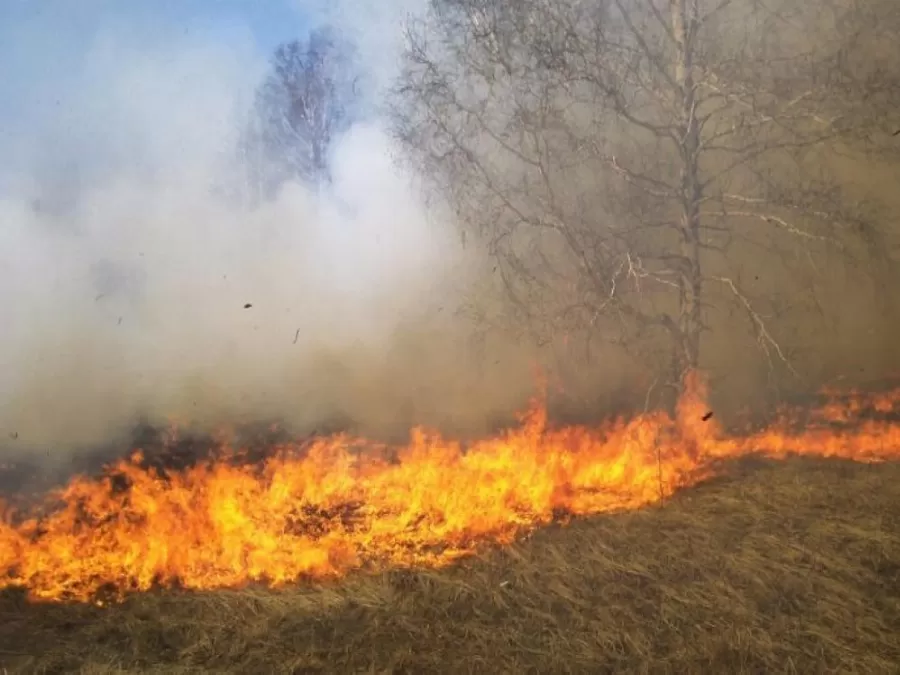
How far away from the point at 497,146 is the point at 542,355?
221 cm

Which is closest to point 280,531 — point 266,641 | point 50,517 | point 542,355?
point 266,641

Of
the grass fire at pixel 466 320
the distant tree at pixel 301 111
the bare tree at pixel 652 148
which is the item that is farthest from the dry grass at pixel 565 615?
the distant tree at pixel 301 111

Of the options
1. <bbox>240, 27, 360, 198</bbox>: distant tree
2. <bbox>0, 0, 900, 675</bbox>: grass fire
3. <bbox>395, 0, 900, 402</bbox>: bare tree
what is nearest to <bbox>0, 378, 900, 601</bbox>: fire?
<bbox>0, 0, 900, 675</bbox>: grass fire

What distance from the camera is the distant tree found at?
305 inches

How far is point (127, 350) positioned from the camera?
266 inches

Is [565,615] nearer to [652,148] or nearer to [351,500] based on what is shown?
[351,500]

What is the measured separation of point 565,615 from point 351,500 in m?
2.04

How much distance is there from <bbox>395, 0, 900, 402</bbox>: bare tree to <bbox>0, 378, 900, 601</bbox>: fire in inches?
43.4

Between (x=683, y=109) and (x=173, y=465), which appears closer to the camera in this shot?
(x=173, y=465)

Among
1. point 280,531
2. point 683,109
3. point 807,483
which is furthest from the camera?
point 683,109

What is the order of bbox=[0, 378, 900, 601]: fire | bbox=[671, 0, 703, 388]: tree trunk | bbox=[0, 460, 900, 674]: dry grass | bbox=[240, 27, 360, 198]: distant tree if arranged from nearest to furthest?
bbox=[0, 460, 900, 674]: dry grass → bbox=[0, 378, 900, 601]: fire → bbox=[671, 0, 703, 388]: tree trunk → bbox=[240, 27, 360, 198]: distant tree

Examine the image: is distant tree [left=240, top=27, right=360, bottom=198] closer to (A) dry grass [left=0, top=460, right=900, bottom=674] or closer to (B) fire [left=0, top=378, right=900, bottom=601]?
(B) fire [left=0, top=378, right=900, bottom=601]

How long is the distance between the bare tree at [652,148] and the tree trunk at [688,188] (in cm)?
2

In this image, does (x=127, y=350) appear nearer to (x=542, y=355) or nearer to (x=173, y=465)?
(x=173, y=465)
